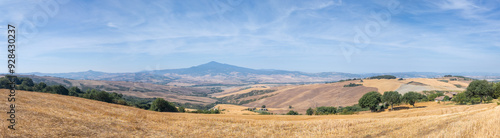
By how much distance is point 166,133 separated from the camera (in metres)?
17.5

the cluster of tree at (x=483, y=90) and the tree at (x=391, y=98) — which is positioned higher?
the cluster of tree at (x=483, y=90)

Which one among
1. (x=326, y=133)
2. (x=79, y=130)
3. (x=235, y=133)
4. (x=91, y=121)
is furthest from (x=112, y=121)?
(x=326, y=133)

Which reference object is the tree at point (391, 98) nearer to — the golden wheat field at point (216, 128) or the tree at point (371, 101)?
the tree at point (371, 101)

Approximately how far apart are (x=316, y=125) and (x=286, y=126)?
→ 3.02 m

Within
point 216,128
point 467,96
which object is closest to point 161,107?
point 216,128

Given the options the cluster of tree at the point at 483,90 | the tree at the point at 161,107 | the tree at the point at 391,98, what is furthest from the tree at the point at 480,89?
the tree at the point at 161,107

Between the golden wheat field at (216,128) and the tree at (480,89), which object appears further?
the tree at (480,89)

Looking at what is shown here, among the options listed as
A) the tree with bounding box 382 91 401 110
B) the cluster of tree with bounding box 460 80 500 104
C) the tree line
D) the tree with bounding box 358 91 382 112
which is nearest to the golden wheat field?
the tree with bounding box 358 91 382 112

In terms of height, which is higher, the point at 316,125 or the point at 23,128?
the point at 23,128

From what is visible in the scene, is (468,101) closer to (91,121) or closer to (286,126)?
(286,126)

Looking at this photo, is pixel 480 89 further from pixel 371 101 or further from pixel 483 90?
pixel 371 101

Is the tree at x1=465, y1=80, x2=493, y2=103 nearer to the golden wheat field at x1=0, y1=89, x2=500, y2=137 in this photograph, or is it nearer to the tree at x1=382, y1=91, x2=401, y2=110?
the tree at x1=382, y1=91, x2=401, y2=110

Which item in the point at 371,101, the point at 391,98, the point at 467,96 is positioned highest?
the point at 467,96

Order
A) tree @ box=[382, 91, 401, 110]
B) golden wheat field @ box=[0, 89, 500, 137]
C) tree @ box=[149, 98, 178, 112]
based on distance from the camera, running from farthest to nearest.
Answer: tree @ box=[382, 91, 401, 110] → tree @ box=[149, 98, 178, 112] → golden wheat field @ box=[0, 89, 500, 137]
